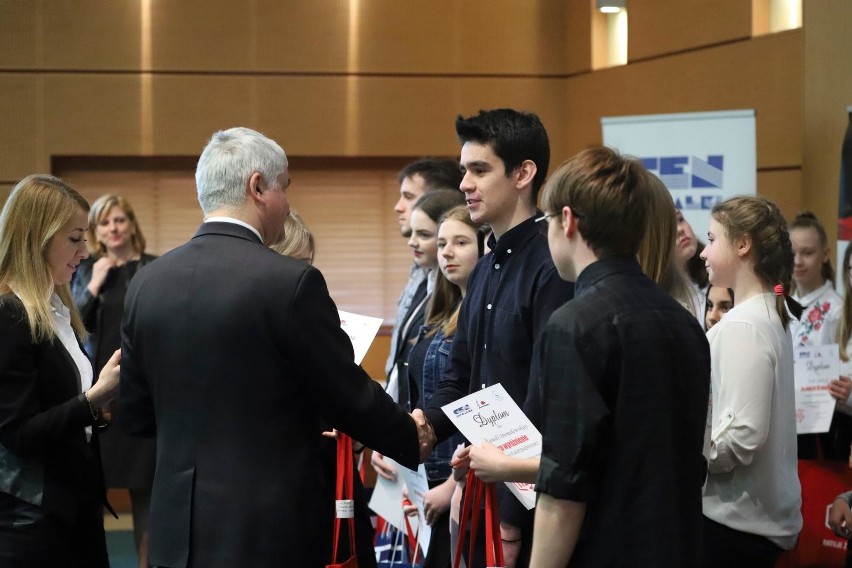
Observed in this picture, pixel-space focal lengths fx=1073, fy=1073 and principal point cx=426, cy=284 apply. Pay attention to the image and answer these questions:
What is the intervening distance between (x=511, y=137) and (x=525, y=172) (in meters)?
0.09

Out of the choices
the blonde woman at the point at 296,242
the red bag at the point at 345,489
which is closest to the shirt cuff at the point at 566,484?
the red bag at the point at 345,489

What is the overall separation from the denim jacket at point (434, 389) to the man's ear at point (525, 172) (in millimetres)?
749

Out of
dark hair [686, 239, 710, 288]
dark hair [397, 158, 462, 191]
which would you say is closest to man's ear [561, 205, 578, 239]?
dark hair [686, 239, 710, 288]

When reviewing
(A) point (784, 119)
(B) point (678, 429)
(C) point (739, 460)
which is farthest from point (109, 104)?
(B) point (678, 429)

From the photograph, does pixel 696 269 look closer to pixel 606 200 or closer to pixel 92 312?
pixel 606 200

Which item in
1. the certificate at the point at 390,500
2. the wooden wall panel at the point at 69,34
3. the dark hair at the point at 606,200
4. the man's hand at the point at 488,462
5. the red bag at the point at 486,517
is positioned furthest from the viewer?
the wooden wall panel at the point at 69,34

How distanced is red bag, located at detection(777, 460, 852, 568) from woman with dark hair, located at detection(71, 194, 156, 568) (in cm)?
265

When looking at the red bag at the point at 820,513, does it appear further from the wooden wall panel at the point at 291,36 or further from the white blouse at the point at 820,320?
the wooden wall panel at the point at 291,36

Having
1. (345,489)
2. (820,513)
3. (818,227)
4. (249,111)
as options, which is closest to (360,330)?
(345,489)

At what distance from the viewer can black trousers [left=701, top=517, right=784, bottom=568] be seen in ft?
8.42

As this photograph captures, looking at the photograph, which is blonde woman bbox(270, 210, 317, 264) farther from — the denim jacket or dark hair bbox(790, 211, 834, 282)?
dark hair bbox(790, 211, 834, 282)

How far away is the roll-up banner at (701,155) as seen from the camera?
5.49m

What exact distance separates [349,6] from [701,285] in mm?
4234

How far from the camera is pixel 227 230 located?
2182 millimetres
